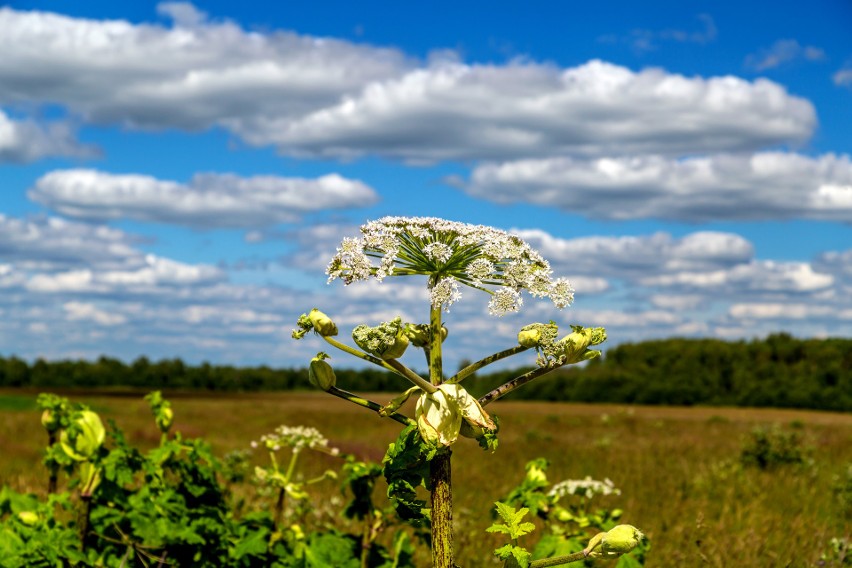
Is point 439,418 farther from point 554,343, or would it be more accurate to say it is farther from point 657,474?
point 657,474

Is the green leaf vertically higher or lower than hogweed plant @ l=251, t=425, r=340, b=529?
higher

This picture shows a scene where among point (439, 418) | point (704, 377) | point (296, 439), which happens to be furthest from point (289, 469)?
point (704, 377)

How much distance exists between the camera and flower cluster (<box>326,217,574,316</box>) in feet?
8.31

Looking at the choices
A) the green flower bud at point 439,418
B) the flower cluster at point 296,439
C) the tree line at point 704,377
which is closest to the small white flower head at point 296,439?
the flower cluster at point 296,439

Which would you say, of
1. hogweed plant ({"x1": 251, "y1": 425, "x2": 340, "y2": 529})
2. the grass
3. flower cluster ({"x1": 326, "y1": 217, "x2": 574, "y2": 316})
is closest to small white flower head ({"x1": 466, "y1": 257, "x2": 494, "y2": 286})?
flower cluster ({"x1": 326, "y1": 217, "x2": 574, "y2": 316})

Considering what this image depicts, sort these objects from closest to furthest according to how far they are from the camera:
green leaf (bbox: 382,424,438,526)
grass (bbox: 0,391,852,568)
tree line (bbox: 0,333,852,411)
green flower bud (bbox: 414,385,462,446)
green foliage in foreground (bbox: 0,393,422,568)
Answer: green flower bud (bbox: 414,385,462,446) < green leaf (bbox: 382,424,438,526) < green foliage in foreground (bbox: 0,393,422,568) < grass (bbox: 0,391,852,568) < tree line (bbox: 0,333,852,411)

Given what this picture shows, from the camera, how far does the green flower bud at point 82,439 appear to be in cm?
451

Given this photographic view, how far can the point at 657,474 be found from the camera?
11.4 m

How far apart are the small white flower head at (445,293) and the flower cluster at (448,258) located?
6 cm

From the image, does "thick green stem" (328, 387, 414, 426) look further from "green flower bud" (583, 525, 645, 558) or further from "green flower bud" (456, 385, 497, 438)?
"green flower bud" (583, 525, 645, 558)

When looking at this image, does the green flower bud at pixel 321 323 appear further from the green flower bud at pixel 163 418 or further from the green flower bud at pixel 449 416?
the green flower bud at pixel 163 418

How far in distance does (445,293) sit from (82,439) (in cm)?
297

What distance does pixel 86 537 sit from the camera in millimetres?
4500

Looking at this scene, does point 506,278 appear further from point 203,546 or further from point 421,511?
point 203,546
